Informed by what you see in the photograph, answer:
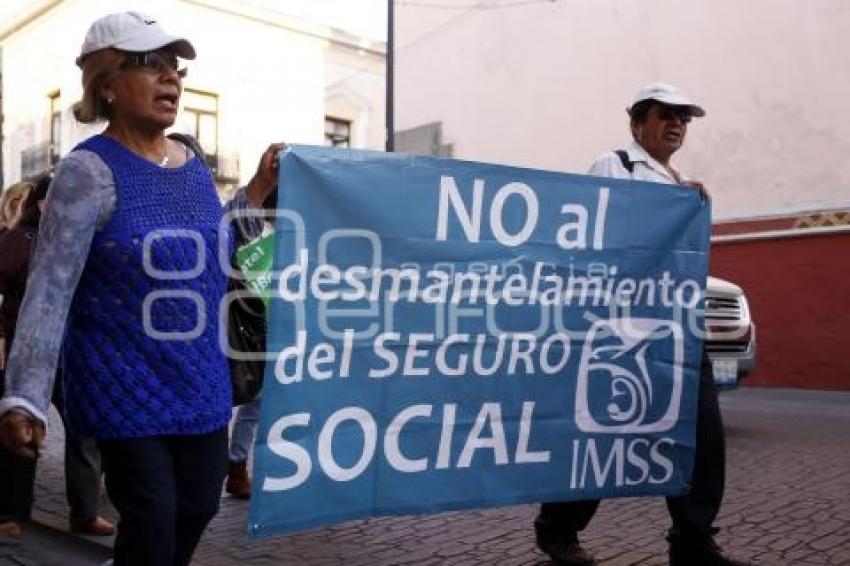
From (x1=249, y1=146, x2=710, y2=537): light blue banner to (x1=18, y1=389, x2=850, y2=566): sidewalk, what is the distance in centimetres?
69

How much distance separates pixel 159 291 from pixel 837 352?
34.2 ft

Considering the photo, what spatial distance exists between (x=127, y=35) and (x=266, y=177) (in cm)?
70

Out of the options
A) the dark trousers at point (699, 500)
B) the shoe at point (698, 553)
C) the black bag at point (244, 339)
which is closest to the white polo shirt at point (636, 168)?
the dark trousers at point (699, 500)

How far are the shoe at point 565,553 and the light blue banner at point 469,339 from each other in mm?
289

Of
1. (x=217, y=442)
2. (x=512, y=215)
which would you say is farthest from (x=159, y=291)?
(x=512, y=215)

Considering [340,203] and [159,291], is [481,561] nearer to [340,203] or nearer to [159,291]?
[340,203]

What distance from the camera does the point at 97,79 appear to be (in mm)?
2400

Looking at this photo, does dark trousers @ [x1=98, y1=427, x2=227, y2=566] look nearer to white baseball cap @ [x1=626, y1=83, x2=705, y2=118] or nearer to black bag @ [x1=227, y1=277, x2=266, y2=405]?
black bag @ [x1=227, y1=277, x2=266, y2=405]

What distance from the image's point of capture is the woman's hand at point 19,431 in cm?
213

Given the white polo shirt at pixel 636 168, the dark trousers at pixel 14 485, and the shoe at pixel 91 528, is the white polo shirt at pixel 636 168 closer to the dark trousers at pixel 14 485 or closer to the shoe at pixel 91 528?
the shoe at pixel 91 528

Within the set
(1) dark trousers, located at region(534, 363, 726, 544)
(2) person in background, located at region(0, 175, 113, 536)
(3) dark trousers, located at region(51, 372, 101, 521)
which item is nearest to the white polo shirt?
(1) dark trousers, located at region(534, 363, 726, 544)

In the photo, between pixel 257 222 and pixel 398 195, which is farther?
pixel 398 195

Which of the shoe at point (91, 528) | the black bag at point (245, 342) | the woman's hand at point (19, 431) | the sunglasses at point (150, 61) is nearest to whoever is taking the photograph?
the woman's hand at point (19, 431)

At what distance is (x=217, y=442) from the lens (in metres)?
2.42
